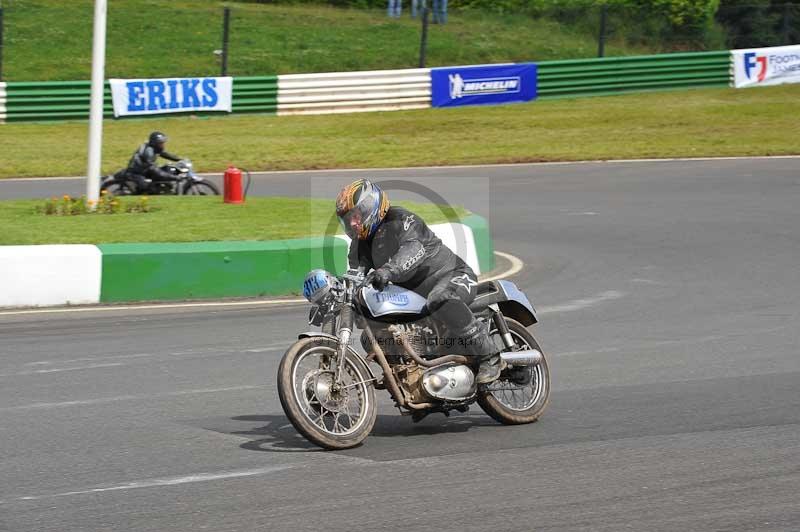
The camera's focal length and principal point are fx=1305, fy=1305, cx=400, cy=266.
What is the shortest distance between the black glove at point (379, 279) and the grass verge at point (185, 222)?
5509 mm

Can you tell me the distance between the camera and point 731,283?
43.9ft

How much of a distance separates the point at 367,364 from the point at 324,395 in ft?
1.20

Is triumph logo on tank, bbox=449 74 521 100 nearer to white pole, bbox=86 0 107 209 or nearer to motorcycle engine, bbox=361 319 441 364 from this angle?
white pole, bbox=86 0 107 209

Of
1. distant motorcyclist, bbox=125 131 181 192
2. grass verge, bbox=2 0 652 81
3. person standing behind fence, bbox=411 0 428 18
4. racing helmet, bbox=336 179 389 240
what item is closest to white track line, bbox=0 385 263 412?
racing helmet, bbox=336 179 389 240

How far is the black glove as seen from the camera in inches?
275

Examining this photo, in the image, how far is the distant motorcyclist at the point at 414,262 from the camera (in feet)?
23.5

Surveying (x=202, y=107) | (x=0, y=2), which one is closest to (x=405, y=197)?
(x=202, y=107)

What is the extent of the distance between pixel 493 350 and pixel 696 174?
53.1ft

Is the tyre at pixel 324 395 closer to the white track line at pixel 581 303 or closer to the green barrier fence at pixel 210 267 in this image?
the white track line at pixel 581 303

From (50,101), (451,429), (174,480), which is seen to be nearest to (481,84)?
(50,101)

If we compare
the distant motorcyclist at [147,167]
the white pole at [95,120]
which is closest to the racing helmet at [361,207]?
the white pole at [95,120]

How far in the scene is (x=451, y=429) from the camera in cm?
777

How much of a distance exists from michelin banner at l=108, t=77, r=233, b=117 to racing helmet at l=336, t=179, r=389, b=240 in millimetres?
23070

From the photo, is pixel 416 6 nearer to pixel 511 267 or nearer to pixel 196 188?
pixel 196 188
